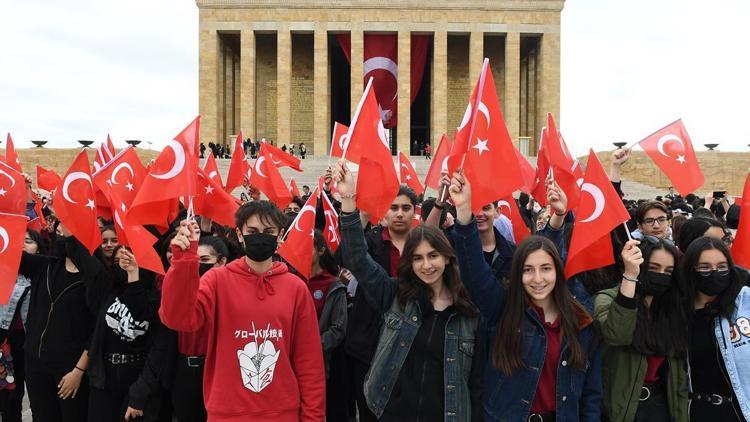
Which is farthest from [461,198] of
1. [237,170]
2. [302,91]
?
[302,91]

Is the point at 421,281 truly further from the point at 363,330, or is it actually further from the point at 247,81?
the point at 247,81

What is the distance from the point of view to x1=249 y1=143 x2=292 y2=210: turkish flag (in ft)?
29.4

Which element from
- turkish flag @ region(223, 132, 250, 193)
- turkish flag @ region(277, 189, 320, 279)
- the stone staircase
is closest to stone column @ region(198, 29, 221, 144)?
the stone staircase

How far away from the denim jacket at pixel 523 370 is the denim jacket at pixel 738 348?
2.20ft

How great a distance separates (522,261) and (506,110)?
31645 millimetres

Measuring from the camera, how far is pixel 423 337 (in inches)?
129

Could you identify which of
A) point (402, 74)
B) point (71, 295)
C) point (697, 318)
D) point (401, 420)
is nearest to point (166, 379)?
point (71, 295)

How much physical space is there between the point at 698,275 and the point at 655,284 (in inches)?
9.0

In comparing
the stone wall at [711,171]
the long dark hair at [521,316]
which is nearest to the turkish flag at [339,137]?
the long dark hair at [521,316]

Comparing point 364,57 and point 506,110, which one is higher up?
point 364,57

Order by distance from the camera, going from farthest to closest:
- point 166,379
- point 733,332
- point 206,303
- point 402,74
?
1. point 402,74
2. point 166,379
3. point 733,332
4. point 206,303

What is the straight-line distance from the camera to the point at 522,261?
3.28 metres

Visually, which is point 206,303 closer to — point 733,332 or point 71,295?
point 71,295

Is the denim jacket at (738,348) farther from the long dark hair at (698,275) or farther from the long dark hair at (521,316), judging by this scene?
the long dark hair at (521,316)
